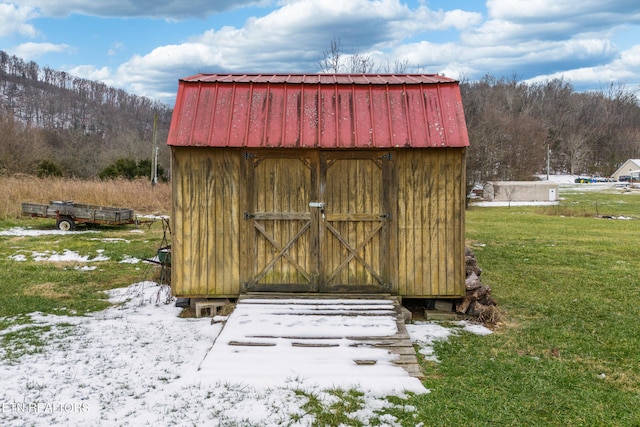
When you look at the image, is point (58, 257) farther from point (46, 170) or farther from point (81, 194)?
point (46, 170)

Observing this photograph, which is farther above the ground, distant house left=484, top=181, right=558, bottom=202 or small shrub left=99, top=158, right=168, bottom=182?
small shrub left=99, top=158, right=168, bottom=182

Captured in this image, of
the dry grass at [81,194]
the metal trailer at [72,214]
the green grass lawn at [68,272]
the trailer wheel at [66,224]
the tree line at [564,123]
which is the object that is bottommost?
the green grass lawn at [68,272]

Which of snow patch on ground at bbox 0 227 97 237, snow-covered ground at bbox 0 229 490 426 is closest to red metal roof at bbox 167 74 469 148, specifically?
snow-covered ground at bbox 0 229 490 426

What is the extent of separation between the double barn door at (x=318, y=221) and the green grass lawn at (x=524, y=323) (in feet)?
5.92

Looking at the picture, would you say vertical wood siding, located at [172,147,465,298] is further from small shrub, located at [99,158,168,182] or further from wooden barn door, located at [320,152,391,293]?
small shrub, located at [99,158,168,182]

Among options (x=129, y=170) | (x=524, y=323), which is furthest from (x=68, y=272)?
(x=129, y=170)

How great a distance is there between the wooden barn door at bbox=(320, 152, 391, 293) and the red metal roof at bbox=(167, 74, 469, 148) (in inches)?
17.3

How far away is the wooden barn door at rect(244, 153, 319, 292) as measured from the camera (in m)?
7.42

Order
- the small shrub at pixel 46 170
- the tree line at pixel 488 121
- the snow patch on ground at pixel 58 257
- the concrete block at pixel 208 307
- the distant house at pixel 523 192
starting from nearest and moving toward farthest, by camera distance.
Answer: the concrete block at pixel 208 307
the snow patch on ground at pixel 58 257
the small shrub at pixel 46 170
the distant house at pixel 523 192
the tree line at pixel 488 121

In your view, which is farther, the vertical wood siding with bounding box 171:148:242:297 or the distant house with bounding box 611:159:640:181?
the distant house with bounding box 611:159:640:181

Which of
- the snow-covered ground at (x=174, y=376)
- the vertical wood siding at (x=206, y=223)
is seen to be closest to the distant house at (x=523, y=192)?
the snow-covered ground at (x=174, y=376)

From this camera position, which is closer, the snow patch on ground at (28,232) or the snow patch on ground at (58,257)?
the snow patch on ground at (58,257)

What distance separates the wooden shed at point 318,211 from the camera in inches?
291

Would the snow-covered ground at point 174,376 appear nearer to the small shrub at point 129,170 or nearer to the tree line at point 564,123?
the small shrub at point 129,170
